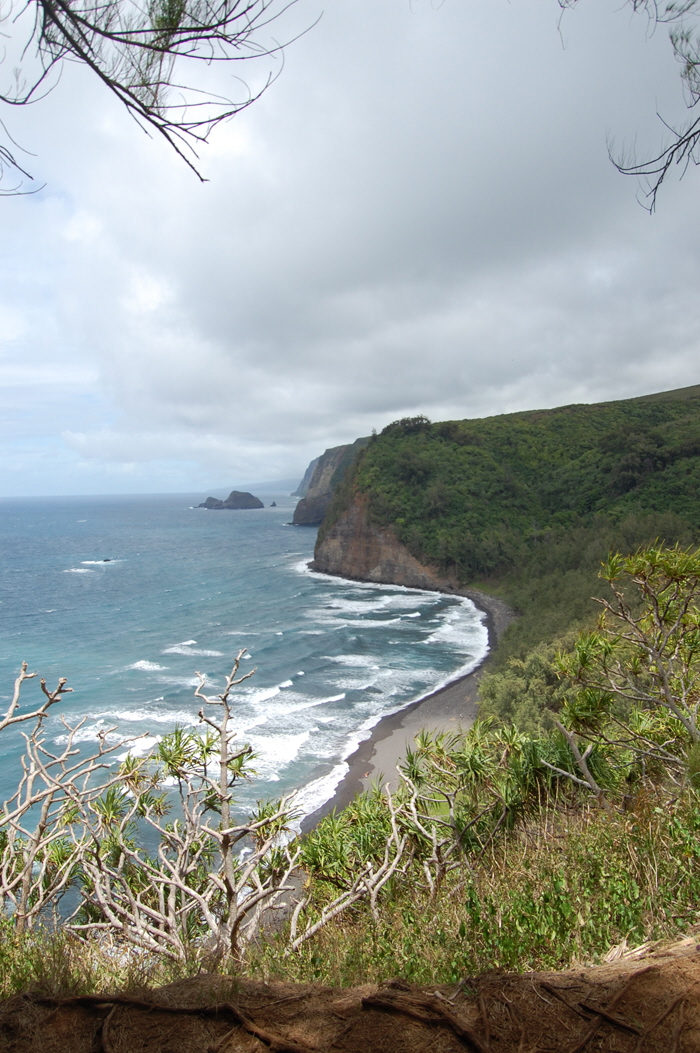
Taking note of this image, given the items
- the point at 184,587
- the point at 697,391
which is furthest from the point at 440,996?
the point at 697,391

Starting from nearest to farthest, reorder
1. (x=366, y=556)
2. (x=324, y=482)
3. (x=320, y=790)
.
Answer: (x=320, y=790) < (x=366, y=556) < (x=324, y=482)

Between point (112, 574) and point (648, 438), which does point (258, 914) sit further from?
point (112, 574)

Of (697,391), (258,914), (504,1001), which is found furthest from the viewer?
(697,391)

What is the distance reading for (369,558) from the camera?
2167 inches

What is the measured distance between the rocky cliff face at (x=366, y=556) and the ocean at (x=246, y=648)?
159 cm

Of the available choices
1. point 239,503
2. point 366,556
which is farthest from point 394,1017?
point 239,503

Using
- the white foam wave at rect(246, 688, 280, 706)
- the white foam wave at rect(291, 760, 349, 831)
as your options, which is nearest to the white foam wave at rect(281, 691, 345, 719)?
the white foam wave at rect(246, 688, 280, 706)

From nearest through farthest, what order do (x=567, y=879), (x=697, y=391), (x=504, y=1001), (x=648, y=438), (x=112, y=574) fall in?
(x=504, y=1001)
(x=567, y=879)
(x=648, y=438)
(x=112, y=574)
(x=697, y=391)

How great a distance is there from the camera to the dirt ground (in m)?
2.26

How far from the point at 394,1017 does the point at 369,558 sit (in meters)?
52.6

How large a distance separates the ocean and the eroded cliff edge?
152 centimetres

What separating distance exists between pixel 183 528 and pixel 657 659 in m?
111

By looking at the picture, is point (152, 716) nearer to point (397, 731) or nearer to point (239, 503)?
point (397, 731)

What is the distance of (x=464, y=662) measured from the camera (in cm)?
3231
